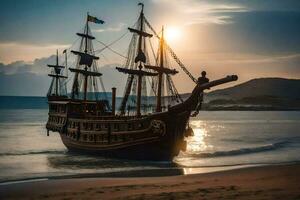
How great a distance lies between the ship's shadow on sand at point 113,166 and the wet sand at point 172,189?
493 centimetres

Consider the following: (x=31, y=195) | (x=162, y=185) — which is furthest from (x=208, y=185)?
(x=31, y=195)

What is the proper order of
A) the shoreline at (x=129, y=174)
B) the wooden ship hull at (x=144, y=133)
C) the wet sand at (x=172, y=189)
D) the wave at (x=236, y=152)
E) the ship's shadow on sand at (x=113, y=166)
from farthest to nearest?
the wave at (x=236, y=152) < the wooden ship hull at (x=144, y=133) < the ship's shadow on sand at (x=113, y=166) < the shoreline at (x=129, y=174) < the wet sand at (x=172, y=189)

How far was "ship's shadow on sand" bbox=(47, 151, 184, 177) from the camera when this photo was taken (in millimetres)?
31181

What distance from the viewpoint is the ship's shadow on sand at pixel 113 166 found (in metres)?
31.2

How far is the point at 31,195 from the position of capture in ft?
69.3

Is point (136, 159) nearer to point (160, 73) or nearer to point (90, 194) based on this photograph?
point (160, 73)

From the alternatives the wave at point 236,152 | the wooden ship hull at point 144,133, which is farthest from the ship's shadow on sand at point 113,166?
the wave at point 236,152

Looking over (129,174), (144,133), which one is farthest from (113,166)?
(129,174)

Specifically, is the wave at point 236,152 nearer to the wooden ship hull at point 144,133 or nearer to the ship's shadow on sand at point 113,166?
the wooden ship hull at point 144,133

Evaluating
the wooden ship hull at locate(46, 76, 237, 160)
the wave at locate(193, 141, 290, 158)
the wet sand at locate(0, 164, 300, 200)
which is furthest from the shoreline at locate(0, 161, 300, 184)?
the wave at locate(193, 141, 290, 158)

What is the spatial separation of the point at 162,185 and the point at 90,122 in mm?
21717

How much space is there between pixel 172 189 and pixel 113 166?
15818 millimetres

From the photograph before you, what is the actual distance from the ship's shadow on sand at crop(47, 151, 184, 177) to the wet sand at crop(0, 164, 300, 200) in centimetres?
493

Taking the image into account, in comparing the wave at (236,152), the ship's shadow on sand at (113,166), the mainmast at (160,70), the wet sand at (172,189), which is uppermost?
the mainmast at (160,70)
